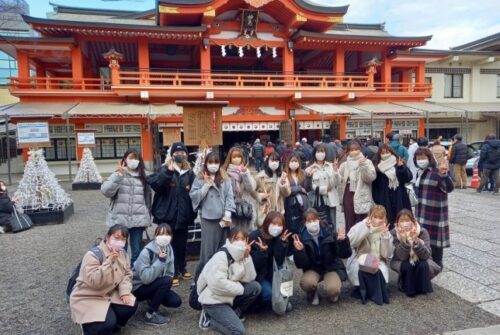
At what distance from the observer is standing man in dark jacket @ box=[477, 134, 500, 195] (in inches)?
369

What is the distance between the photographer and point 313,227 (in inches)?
140

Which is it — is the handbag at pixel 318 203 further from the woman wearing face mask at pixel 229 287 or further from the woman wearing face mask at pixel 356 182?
the woman wearing face mask at pixel 229 287

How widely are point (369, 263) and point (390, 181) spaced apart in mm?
1351

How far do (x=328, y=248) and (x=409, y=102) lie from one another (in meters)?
19.2

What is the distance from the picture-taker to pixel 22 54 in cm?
1636

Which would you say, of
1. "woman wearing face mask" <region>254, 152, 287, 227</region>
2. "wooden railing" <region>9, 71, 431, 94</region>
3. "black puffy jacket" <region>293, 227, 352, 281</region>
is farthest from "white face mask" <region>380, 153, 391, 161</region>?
"wooden railing" <region>9, 71, 431, 94</region>

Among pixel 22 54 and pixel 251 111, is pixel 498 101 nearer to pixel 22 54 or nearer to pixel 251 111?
pixel 251 111

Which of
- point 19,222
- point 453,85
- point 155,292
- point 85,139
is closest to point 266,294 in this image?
point 155,292

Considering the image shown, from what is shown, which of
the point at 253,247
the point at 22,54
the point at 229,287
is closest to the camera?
the point at 229,287

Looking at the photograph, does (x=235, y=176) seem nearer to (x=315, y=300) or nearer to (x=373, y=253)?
(x=315, y=300)

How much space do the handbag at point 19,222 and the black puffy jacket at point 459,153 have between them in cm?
1102

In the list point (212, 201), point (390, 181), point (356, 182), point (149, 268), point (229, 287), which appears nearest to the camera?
point (229, 287)

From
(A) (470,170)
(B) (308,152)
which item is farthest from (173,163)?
(A) (470,170)

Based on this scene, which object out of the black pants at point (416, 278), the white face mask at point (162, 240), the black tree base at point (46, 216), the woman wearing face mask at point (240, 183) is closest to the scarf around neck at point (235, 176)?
the woman wearing face mask at point (240, 183)
